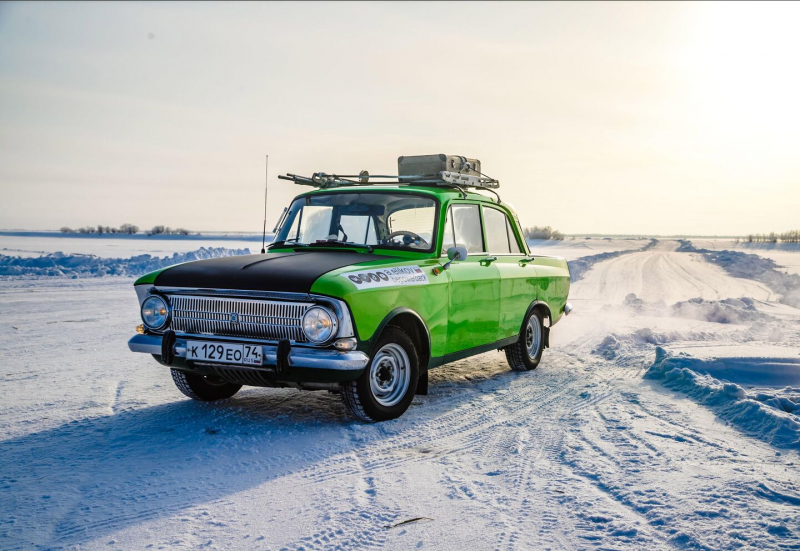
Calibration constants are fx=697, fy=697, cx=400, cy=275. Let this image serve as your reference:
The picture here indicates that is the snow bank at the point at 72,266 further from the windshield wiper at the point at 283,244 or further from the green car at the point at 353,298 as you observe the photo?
the green car at the point at 353,298

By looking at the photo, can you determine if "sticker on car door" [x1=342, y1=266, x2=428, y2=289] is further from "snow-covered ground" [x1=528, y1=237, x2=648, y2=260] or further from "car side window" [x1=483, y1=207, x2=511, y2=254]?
"snow-covered ground" [x1=528, y1=237, x2=648, y2=260]

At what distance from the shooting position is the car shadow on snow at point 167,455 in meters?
3.87

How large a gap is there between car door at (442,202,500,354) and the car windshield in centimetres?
27

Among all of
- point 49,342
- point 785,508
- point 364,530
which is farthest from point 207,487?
point 49,342

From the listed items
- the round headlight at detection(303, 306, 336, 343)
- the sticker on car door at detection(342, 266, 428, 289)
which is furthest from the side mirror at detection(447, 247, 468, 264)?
the round headlight at detection(303, 306, 336, 343)

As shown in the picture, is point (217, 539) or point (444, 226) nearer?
point (217, 539)

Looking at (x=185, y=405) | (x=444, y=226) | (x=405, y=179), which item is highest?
(x=405, y=179)

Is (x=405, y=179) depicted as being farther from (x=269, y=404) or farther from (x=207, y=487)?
(x=207, y=487)

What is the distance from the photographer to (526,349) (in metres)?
8.35

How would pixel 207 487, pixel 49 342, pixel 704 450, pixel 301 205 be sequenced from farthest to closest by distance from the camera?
1. pixel 49 342
2. pixel 301 205
3. pixel 704 450
4. pixel 207 487

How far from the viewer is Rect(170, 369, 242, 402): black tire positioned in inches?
251

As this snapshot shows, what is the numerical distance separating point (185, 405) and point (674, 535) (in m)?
4.39

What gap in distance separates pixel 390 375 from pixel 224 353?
140 centimetres

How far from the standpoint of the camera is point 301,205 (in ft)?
23.8
